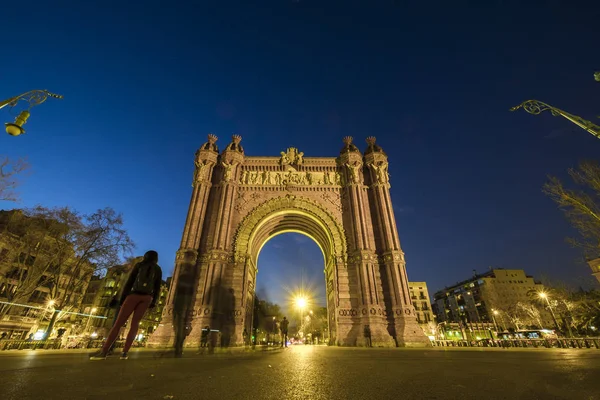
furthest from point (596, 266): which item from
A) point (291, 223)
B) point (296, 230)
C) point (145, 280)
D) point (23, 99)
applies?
point (23, 99)

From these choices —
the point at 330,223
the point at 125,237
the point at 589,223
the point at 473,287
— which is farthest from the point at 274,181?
the point at 473,287

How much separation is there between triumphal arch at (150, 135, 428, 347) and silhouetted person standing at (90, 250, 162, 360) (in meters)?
11.7

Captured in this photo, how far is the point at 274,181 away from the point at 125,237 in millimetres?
15823

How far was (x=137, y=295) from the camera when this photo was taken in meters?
5.18

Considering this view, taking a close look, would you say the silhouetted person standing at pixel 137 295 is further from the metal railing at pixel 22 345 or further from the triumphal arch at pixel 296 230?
the metal railing at pixel 22 345

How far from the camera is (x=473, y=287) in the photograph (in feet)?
281

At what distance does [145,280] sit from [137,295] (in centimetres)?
31

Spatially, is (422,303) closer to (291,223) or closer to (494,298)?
(494,298)

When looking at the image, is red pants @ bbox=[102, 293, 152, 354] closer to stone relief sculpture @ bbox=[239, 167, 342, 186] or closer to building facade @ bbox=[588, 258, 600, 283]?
stone relief sculpture @ bbox=[239, 167, 342, 186]

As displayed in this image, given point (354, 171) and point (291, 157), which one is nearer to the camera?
point (354, 171)

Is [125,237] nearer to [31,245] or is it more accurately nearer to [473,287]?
[31,245]

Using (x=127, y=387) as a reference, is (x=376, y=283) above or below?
above

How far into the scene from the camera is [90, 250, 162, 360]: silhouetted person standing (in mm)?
5188

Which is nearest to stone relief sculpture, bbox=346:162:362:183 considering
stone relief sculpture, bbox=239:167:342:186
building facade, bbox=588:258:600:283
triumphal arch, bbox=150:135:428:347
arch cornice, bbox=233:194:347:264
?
triumphal arch, bbox=150:135:428:347
